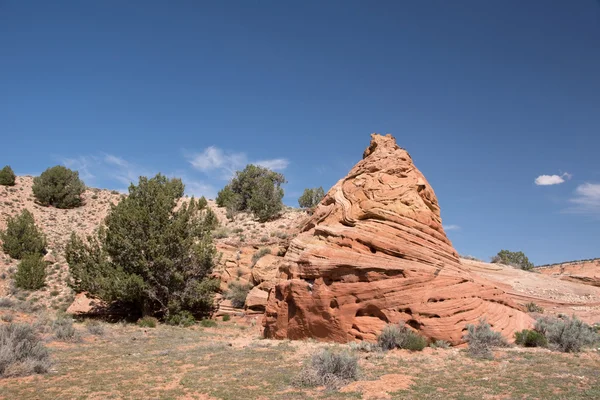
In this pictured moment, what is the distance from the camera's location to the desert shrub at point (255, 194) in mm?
A: 45844

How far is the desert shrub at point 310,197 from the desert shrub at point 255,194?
3664mm

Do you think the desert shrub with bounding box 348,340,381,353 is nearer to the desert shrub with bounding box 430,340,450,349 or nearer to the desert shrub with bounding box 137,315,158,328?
the desert shrub with bounding box 430,340,450,349

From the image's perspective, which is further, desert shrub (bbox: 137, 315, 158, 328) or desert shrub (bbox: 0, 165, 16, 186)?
desert shrub (bbox: 0, 165, 16, 186)

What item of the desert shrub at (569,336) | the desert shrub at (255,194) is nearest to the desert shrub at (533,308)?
the desert shrub at (569,336)

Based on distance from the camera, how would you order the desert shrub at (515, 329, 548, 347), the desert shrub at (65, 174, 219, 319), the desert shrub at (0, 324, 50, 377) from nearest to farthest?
the desert shrub at (0, 324, 50, 377), the desert shrub at (515, 329, 548, 347), the desert shrub at (65, 174, 219, 319)

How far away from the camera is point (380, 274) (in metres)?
14.2

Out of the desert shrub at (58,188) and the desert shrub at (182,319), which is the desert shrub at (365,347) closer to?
the desert shrub at (182,319)

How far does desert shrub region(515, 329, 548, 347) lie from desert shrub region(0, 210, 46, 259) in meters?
36.5

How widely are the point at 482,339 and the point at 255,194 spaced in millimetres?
37972

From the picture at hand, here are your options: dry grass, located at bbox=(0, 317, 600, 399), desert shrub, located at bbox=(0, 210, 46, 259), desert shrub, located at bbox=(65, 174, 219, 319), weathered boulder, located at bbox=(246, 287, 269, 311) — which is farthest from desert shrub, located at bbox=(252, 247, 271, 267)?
desert shrub, located at bbox=(0, 210, 46, 259)

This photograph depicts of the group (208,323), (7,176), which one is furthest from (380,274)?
(7,176)

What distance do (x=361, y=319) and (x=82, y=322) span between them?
51.1 ft

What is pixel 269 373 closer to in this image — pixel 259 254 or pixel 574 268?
pixel 259 254

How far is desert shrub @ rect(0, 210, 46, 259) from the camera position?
35281 mm
